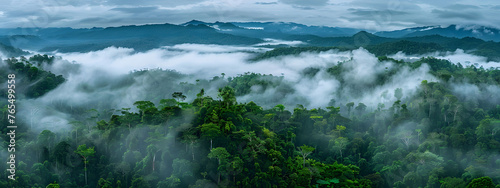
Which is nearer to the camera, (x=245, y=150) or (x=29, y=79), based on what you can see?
(x=245, y=150)

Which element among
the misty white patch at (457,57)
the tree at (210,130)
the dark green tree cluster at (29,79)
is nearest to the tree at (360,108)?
the tree at (210,130)

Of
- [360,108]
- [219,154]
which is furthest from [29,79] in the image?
[360,108]

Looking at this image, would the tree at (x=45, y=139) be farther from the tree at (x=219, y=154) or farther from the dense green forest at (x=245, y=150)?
the tree at (x=219, y=154)

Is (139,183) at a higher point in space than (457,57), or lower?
lower

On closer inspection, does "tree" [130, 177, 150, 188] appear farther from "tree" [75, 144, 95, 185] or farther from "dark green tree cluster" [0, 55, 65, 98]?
"dark green tree cluster" [0, 55, 65, 98]

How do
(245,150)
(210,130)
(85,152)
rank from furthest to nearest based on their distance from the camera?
(85,152), (245,150), (210,130)

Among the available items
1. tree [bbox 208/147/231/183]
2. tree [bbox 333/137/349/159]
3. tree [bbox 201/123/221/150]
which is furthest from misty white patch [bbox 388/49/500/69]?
tree [bbox 208/147/231/183]

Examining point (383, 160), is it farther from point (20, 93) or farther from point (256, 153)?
point (20, 93)

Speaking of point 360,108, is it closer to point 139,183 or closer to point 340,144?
point 340,144

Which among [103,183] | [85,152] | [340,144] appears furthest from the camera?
[340,144]
